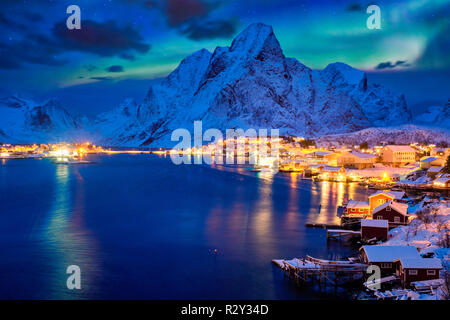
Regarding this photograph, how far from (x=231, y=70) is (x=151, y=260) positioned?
570 feet

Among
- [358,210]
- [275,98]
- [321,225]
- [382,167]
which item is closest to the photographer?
[321,225]

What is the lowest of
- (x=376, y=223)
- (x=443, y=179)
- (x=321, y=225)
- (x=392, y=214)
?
(x=321, y=225)

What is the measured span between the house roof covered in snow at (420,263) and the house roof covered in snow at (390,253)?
0.98ft

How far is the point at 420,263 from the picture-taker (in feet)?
39.8

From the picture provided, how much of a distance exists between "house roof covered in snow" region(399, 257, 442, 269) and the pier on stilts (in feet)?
4.74

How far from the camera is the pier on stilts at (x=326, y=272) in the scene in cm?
1327

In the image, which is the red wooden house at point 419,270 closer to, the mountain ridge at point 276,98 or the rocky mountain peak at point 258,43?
the mountain ridge at point 276,98

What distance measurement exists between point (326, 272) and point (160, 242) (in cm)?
826
